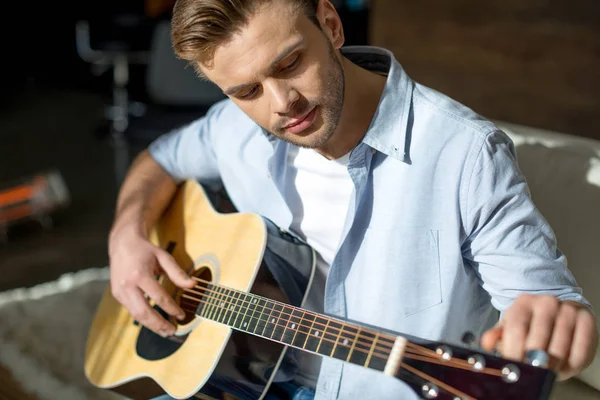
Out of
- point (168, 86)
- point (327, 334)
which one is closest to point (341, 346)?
point (327, 334)

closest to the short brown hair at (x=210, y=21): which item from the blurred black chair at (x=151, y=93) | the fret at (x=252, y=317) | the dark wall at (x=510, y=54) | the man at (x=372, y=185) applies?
the man at (x=372, y=185)

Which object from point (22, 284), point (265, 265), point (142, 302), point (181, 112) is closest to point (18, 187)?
point (22, 284)

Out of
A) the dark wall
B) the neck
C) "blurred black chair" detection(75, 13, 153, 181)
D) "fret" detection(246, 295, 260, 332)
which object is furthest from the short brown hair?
"blurred black chair" detection(75, 13, 153, 181)

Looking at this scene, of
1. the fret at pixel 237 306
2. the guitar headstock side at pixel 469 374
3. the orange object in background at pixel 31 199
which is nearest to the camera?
the guitar headstock side at pixel 469 374

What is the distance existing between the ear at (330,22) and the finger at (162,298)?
57 centimetres

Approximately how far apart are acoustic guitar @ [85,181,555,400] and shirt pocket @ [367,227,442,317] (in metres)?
0.15

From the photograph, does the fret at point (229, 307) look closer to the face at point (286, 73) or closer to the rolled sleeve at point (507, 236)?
the face at point (286, 73)

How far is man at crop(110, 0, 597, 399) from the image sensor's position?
101 cm

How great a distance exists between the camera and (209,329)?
1.26 metres

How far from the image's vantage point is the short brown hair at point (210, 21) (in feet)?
3.39

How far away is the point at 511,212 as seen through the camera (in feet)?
3.24

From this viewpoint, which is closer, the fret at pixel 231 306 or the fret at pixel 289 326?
the fret at pixel 289 326

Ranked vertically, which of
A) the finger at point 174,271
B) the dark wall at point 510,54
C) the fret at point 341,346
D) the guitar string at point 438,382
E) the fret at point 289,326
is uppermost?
the guitar string at point 438,382

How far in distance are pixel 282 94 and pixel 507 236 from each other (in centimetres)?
39
